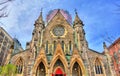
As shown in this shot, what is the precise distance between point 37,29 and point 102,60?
1432cm

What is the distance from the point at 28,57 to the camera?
24781 millimetres

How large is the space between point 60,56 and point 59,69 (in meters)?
2.47

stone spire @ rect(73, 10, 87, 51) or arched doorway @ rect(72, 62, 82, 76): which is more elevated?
stone spire @ rect(73, 10, 87, 51)

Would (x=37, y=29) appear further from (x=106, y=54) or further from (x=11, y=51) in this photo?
(x=106, y=54)

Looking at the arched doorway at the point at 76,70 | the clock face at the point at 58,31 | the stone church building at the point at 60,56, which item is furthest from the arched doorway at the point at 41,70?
the clock face at the point at 58,31

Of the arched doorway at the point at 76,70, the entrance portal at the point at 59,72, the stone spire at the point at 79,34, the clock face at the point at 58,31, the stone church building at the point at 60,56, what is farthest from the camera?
the clock face at the point at 58,31

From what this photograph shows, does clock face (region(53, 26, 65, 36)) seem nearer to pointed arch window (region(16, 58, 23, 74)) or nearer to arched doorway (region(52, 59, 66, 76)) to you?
arched doorway (region(52, 59, 66, 76))

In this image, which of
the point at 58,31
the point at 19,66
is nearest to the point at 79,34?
the point at 58,31

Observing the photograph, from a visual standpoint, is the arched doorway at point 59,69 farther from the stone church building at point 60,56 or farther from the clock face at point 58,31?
the clock face at point 58,31

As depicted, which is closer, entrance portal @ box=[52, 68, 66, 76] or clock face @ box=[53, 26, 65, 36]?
entrance portal @ box=[52, 68, 66, 76]

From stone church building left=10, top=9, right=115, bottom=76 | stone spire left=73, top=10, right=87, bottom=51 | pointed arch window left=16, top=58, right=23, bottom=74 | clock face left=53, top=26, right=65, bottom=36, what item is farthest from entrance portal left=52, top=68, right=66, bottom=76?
clock face left=53, top=26, right=65, bottom=36

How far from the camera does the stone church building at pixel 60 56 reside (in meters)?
23.0

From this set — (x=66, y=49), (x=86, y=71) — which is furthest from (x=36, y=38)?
(x=86, y=71)

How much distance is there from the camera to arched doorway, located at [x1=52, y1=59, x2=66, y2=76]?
2352 cm
